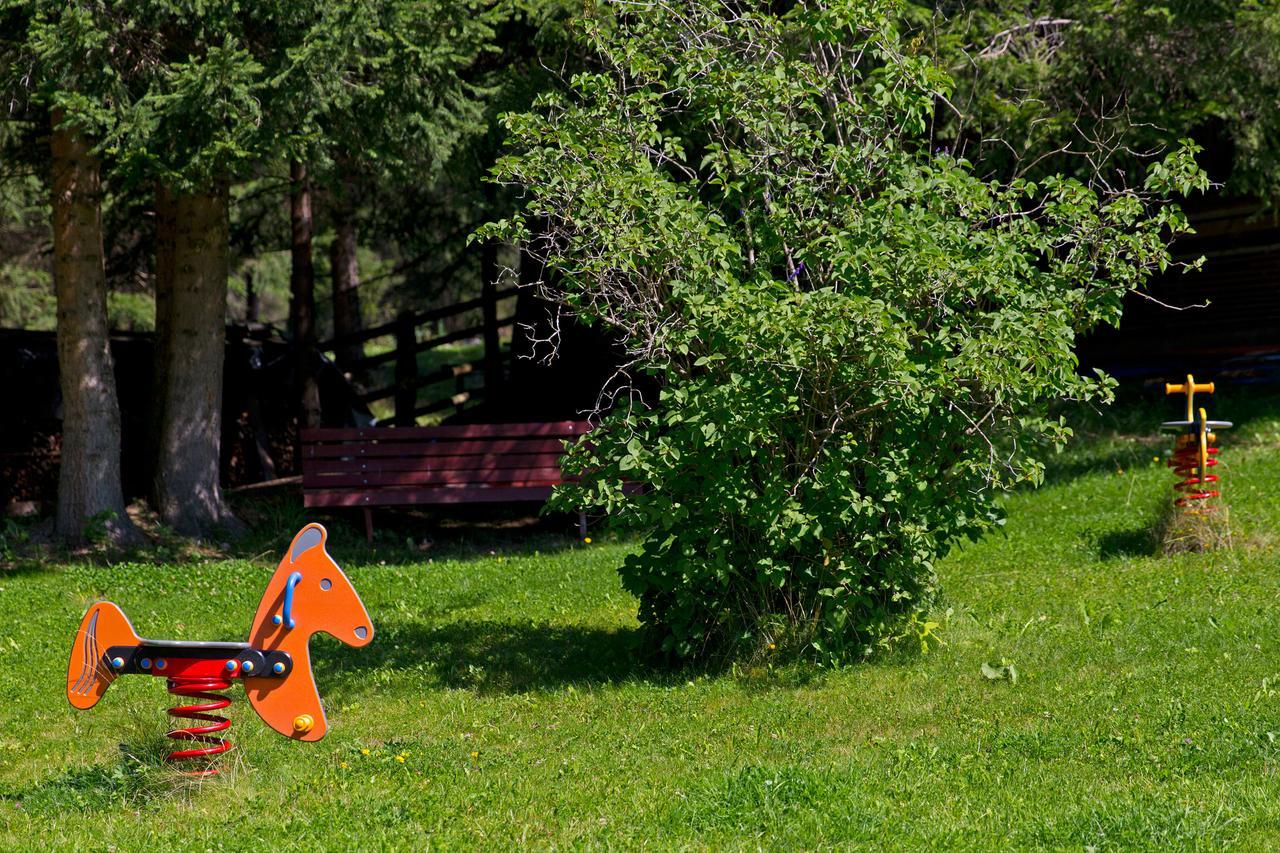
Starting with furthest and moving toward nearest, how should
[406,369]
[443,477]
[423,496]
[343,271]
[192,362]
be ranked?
[343,271] → [406,369] → [443,477] → [423,496] → [192,362]

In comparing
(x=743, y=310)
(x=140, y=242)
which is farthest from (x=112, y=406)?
(x=743, y=310)

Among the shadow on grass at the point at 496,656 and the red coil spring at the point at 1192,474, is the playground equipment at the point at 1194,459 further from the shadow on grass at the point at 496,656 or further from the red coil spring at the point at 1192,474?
the shadow on grass at the point at 496,656

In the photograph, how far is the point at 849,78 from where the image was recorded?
8.41m

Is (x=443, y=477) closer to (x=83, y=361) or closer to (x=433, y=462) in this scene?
(x=433, y=462)

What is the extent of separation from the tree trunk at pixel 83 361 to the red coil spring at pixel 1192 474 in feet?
28.5

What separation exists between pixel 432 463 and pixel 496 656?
5.04m

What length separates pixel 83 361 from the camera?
11.4 metres

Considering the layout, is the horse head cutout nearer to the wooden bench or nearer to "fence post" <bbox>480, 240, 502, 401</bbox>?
the wooden bench

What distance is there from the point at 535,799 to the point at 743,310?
2.47 m

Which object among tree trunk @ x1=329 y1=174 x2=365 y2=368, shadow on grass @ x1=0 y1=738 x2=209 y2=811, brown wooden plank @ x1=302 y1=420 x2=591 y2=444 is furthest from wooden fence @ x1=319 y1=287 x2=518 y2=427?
shadow on grass @ x1=0 y1=738 x2=209 y2=811

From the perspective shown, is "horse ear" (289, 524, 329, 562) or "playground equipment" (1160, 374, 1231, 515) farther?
"playground equipment" (1160, 374, 1231, 515)

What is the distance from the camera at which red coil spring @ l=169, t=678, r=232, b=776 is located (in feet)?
17.1

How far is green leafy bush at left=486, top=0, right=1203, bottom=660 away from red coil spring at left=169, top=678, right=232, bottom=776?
6.70ft

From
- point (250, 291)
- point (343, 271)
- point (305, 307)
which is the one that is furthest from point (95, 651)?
point (250, 291)
